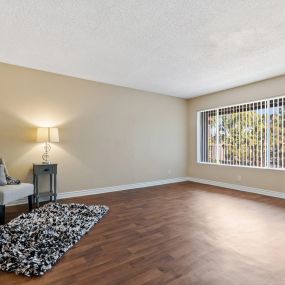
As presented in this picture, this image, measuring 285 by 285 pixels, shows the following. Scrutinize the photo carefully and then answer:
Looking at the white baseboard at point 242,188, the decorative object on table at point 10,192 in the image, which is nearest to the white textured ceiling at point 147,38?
the decorative object on table at point 10,192

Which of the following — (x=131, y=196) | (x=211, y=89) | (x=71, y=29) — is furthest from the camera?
(x=211, y=89)

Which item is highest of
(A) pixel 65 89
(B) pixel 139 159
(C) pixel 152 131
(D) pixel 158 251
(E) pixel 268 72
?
(E) pixel 268 72

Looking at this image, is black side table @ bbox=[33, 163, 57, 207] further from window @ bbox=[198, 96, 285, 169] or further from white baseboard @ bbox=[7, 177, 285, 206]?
window @ bbox=[198, 96, 285, 169]

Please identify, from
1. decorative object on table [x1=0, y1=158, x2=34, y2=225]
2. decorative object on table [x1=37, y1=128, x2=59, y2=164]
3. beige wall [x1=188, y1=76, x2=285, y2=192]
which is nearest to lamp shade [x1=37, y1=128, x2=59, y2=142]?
decorative object on table [x1=37, y1=128, x2=59, y2=164]

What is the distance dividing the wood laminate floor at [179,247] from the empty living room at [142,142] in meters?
0.02

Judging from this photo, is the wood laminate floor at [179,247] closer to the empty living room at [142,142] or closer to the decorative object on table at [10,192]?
the empty living room at [142,142]

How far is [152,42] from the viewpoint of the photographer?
2789 millimetres

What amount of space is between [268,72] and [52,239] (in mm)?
4499

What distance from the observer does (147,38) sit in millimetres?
2682

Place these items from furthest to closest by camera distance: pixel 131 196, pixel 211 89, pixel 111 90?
pixel 211 89, pixel 111 90, pixel 131 196

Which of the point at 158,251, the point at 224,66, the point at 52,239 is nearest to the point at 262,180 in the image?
the point at 224,66

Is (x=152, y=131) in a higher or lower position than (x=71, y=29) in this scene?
lower

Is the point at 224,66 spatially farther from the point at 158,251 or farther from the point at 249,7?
the point at 158,251

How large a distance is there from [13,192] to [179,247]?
2323 mm
